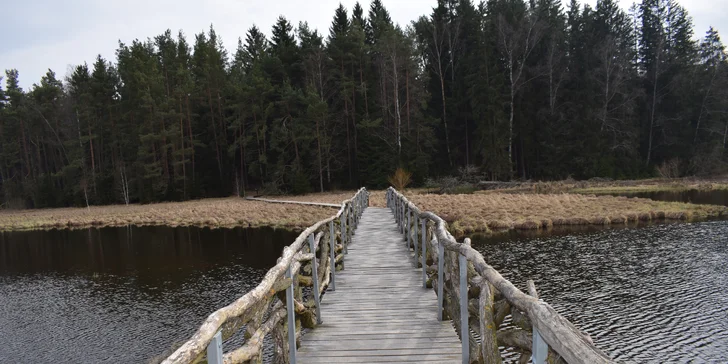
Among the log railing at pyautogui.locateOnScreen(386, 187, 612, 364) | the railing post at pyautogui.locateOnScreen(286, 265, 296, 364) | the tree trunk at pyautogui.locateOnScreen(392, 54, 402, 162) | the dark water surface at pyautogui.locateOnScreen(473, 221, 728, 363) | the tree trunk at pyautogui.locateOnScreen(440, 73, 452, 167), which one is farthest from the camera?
the tree trunk at pyautogui.locateOnScreen(440, 73, 452, 167)

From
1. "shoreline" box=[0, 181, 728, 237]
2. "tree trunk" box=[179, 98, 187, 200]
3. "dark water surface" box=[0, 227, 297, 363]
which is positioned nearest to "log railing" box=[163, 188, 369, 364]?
"dark water surface" box=[0, 227, 297, 363]

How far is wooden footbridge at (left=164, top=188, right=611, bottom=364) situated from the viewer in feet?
7.23

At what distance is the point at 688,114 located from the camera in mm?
37625

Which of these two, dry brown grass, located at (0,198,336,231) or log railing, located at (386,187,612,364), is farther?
dry brown grass, located at (0,198,336,231)

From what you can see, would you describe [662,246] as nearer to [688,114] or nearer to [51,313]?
[51,313]

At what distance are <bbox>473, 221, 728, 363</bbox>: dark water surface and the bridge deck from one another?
11.4 ft

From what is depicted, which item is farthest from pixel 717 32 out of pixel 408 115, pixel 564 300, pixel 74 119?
pixel 74 119

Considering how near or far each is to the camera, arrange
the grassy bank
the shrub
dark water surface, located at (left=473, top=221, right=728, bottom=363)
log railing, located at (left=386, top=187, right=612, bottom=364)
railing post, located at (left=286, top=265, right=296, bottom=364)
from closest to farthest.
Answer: log railing, located at (left=386, top=187, right=612, bottom=364), railing post, located at (left=286, top=265, right=296, bottom=364), dark water surface, located at (left=473, top=221, right=728, bottom=363), the grassy bank, the shrub

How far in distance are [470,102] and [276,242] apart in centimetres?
2519

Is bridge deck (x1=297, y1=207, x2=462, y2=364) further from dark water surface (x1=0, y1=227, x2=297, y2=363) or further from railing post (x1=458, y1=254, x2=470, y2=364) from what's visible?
dark water surface (x1=0, y1=227, x2=297, y2=363)

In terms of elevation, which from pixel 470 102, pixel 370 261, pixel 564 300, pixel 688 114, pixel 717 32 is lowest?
pixel 564 300

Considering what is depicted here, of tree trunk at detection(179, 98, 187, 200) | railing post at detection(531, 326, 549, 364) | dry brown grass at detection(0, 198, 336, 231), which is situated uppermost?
tree trunk at detection(179, 98, 187, 200)

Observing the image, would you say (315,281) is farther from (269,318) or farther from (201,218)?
(201,218)

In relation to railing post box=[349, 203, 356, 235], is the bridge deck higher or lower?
lower
